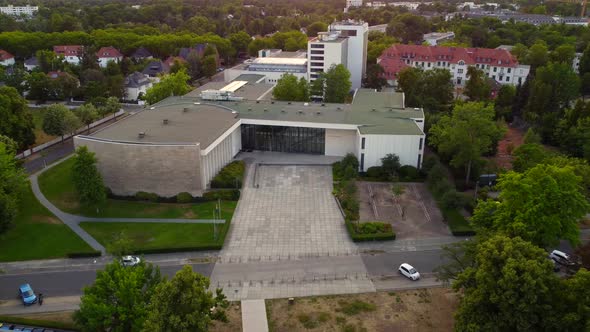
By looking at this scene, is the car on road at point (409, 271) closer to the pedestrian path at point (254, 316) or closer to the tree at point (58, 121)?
the pedestrian path at point (254, 316)

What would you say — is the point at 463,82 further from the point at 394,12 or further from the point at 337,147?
the point at 394,12

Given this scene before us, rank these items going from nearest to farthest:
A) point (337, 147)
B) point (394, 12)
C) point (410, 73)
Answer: point (337, 147)
point (410, 73)
point (394, 12)

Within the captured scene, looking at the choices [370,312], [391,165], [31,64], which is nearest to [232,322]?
[370,312]

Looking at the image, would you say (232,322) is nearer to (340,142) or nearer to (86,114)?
(340,142)

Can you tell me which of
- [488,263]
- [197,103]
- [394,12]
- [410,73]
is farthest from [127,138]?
[394,12]

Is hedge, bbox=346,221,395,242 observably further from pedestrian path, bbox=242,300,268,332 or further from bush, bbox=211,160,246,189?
bush, bbox=211,160,246,189

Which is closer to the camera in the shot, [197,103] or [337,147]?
[337,147]

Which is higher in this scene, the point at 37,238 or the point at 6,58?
the point at 6,58
